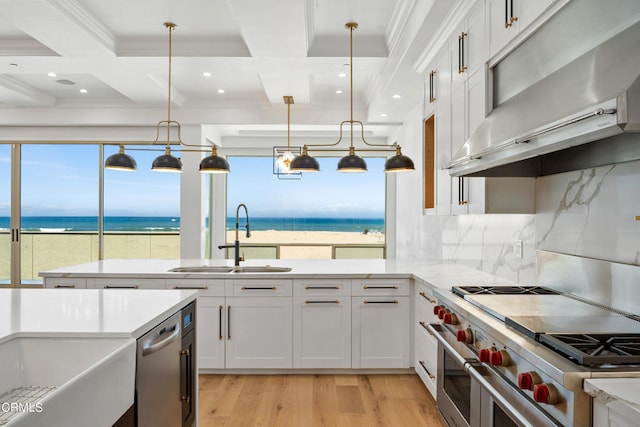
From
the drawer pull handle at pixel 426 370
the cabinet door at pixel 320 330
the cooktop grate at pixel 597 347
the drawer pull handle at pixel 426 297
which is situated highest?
the cooktop grate at pixel 597 347

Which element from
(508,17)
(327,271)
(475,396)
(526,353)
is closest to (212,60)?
(327,271)

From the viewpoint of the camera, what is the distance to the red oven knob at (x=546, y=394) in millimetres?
1149

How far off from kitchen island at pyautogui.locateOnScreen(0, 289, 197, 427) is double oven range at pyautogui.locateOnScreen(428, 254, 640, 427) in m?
1.24

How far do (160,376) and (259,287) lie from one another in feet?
5.26

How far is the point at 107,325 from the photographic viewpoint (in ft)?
5.26

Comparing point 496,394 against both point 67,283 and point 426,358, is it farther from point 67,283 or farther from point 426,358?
point 67,283

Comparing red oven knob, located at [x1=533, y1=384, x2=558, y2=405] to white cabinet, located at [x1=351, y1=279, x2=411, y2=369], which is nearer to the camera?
red oven knob, located at [x1=533, y1=384, x2=558, y2=405]

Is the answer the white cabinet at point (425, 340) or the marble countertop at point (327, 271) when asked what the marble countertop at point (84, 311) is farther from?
the white cabinet at point (425, 340)

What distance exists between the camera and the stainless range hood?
1.17 meters

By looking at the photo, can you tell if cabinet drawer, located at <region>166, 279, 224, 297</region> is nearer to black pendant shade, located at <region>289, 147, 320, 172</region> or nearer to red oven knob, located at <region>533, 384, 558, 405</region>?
black pendant shade, located at <region>289, 147, 320, 172</region>

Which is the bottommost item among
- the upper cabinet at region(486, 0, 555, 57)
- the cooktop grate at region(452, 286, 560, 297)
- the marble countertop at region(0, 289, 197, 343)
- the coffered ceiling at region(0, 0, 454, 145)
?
the marble countertop at region(0, 289, 197, 343)

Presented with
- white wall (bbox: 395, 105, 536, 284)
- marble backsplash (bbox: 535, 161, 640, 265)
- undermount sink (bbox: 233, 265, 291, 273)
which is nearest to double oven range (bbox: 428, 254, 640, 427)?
marble backsplash (bbox: 535, 161, 640, 265)

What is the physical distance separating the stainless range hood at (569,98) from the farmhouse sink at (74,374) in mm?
1568

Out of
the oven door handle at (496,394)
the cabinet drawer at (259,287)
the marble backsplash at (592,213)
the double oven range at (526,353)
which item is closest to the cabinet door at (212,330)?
the cabinet drawer at (259,287)
